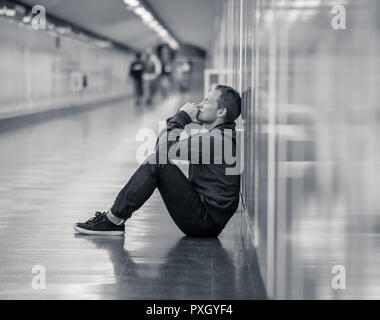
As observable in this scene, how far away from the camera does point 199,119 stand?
6.13 metres

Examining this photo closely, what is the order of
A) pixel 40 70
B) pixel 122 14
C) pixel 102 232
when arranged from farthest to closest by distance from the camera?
pixel 122 14 → pixel 40 70 → pixel 102 232

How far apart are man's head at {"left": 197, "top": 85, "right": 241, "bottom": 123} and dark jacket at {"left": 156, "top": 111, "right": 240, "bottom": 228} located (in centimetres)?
Answer: 7

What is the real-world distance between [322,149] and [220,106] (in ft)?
9.83

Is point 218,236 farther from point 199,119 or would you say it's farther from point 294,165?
point 294,165

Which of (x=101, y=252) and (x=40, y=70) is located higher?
(x=40, y=70)

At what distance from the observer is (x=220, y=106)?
598 centimetres

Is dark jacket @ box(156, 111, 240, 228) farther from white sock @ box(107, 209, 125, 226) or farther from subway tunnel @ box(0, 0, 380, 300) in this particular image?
white sock @ box(107, 209, 125, 226)

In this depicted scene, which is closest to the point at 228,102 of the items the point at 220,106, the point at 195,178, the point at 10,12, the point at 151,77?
the point at 220,106

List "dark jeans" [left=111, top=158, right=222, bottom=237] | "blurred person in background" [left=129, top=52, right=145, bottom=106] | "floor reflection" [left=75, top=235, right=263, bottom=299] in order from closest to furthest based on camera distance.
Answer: "floor reflection" [left=75, top=235, right=263, bottom=299]
"dark jeans" [left=111, top=158, right=222, bottom=237]
"blurred person in background" [left=129, top=52, right=145, bottom=106]

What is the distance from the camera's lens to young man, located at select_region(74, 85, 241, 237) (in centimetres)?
576
